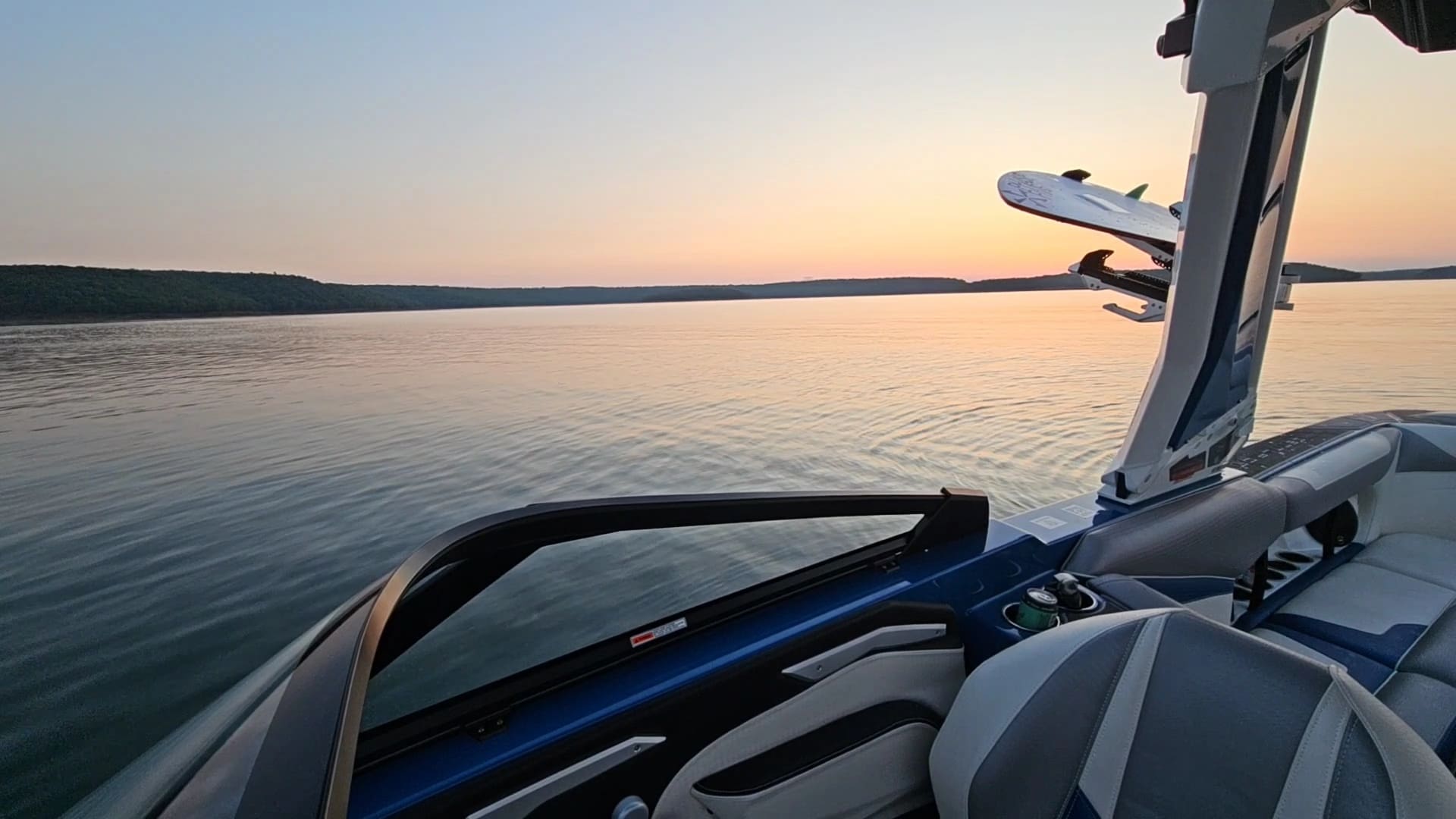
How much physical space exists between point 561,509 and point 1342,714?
4.08 feet

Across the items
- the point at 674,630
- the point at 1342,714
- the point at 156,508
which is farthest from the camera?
the point at 156,508

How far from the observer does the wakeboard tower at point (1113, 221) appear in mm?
2461

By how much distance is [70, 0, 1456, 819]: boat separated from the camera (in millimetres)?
829

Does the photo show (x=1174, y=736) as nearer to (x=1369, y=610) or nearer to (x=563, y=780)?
(x=563, y=780)

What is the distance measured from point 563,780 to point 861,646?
73 cm

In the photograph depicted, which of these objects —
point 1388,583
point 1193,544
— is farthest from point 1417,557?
point 1193,544

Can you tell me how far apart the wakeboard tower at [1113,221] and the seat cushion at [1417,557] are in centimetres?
124

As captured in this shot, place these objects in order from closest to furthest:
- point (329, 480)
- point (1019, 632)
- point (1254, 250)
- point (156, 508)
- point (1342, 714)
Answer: point (1342, 714)
point (1019, 632)
point (1254, 250)
point (156, 508)
point (329, 480)

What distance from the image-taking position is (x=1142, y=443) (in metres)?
2.36

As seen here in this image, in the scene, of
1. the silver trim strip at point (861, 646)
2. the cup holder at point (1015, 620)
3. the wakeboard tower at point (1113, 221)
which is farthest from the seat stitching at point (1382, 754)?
the wakeboard tower at point (1113, 221)

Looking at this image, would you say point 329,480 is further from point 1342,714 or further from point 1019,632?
point 1342,714

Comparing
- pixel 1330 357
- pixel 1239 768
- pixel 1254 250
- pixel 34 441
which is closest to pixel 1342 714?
pixel 1239 768

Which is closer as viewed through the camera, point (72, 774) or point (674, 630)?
point (674, 630)

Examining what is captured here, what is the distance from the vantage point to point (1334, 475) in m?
2.62
